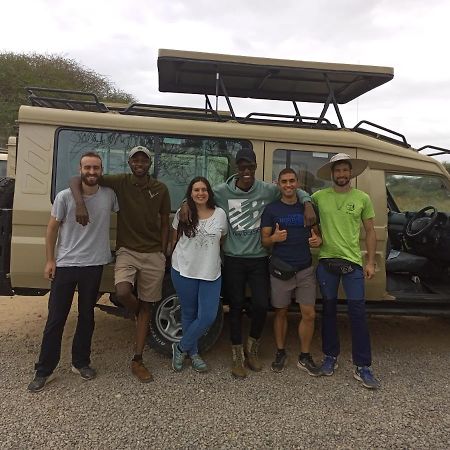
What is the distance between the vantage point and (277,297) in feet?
12.2

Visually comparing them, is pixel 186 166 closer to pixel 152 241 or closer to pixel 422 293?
pixel 152 241

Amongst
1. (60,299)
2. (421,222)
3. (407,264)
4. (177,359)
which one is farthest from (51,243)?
(421,222)

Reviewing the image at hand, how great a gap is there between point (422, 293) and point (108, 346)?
310 centimetres

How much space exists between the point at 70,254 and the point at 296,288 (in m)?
1.84

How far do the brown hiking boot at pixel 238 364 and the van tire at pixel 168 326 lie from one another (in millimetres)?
342

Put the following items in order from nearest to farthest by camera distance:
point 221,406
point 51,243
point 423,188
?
point 221,406, point 51,243, point 423,188

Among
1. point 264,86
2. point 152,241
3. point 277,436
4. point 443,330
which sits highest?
point 264,86

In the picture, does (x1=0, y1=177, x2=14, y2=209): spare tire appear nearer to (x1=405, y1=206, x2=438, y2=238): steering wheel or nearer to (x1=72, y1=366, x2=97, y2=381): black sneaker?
(x1=72, y1=366, x2=97, y2=381): black sneaker

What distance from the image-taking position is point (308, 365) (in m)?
3.78

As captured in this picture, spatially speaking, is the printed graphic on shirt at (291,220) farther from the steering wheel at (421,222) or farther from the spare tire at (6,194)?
the spare tire at (6,194)

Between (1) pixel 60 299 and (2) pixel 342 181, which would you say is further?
(2) pixel 342 181

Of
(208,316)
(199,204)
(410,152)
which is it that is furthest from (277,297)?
(410,152)

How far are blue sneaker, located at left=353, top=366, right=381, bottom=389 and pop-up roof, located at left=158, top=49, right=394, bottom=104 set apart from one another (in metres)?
2.56

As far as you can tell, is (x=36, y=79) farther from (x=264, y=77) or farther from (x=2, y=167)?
(x=264, y=77)
